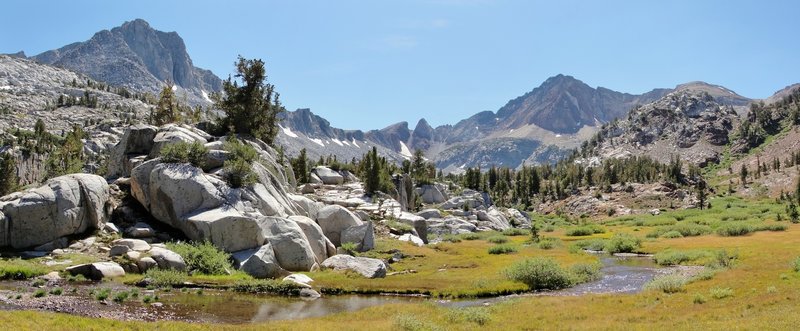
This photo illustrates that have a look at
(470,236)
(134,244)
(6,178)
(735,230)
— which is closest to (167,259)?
(134,244)

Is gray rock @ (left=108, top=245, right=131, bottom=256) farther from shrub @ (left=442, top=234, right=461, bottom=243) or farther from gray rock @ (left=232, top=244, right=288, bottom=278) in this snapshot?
shrub @ (left=442, top=234, right=461, bottom=243)

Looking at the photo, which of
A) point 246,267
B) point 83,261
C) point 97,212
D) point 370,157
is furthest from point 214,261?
point 370,157

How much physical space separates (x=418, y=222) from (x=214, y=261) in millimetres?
46880

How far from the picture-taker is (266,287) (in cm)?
4259

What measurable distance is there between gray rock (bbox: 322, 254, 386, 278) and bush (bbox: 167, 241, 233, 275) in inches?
397

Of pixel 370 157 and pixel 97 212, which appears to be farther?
pixel 370 157

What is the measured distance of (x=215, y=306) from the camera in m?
35.3

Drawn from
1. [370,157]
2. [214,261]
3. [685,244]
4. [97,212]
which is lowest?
[685,244]

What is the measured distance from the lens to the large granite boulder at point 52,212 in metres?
46.5

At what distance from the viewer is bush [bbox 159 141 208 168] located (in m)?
57.2

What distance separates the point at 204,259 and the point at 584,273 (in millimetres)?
37037

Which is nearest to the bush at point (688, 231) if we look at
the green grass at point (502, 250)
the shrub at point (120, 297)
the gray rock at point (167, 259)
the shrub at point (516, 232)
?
the shrub at point (516, 232)

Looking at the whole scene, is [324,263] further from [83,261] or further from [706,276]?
[706,276]

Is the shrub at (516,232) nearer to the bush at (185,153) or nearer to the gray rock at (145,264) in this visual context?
the bush at (185,153)
